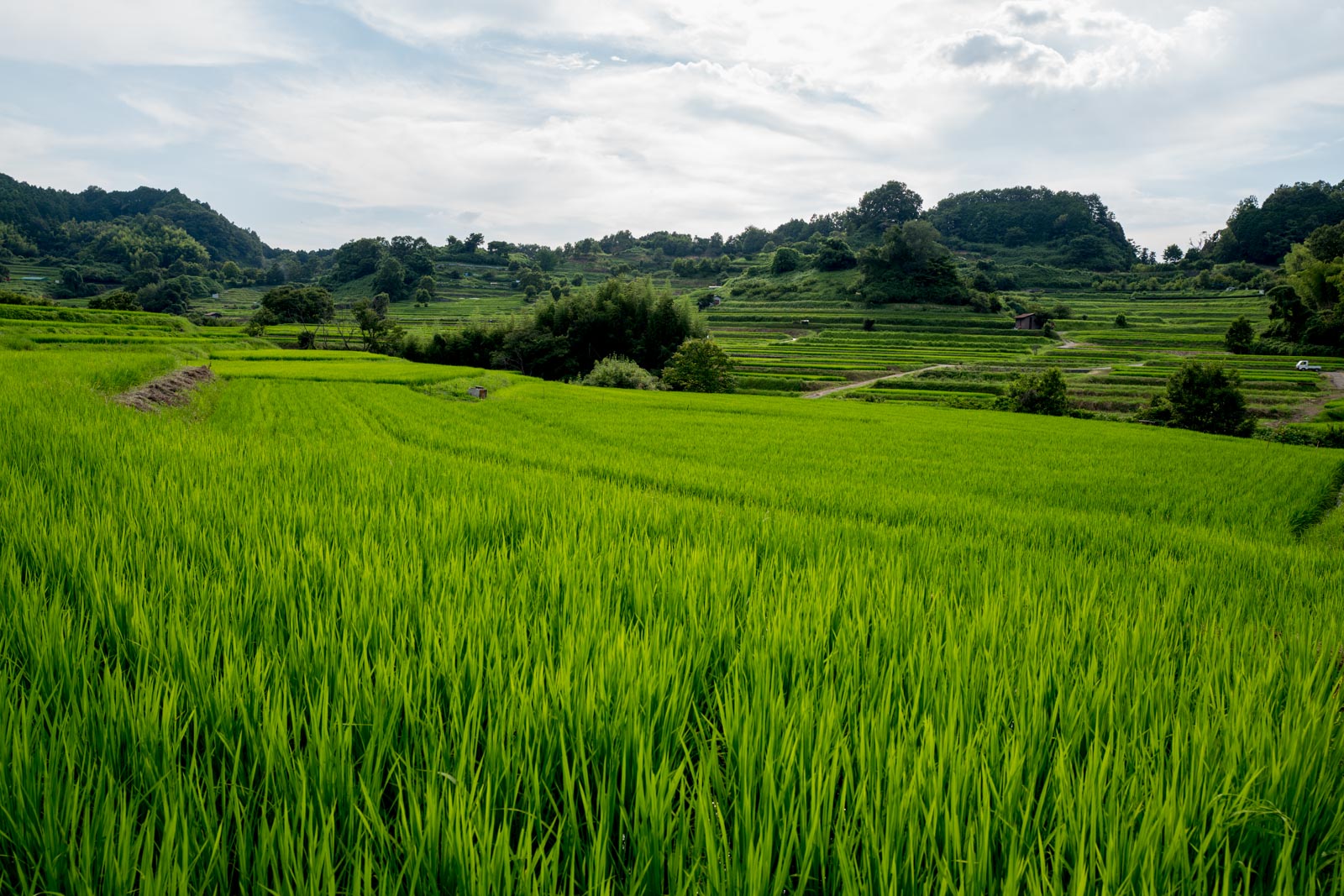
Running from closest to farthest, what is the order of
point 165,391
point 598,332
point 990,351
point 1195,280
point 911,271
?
point 165,391 < point 598,332 < point 990,351 < point 911,271 < point 1195,280

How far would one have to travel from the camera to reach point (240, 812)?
3.41ft

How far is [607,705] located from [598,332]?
46648 mm

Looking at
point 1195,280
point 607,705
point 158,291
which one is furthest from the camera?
point 1195,280

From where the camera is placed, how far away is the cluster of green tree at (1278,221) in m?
103

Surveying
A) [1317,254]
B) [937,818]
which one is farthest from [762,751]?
[1317,254]

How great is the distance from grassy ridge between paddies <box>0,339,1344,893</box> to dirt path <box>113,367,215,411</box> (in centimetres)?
939

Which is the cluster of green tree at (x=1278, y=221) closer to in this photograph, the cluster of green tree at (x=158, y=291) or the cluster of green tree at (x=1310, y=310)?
the cluster of green tree at (x=1310, y=310)

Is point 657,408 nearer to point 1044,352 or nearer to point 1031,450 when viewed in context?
point 1031,450

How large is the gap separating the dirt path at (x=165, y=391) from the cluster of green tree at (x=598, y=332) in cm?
2632

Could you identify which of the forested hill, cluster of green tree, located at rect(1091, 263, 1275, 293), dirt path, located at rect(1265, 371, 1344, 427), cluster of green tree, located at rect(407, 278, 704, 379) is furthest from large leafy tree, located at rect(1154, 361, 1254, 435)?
the forested hill

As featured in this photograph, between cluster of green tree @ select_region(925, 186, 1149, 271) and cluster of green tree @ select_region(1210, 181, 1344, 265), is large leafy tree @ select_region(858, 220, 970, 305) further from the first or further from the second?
cluster of green tree @ select_region(1210, 181, 1344, 265)

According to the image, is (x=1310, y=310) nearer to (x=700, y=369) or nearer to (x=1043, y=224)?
(x=700, y=369)

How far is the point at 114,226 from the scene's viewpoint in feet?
403

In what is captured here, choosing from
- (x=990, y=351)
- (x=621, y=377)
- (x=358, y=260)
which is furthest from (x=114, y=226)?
(x=990, y=351)
